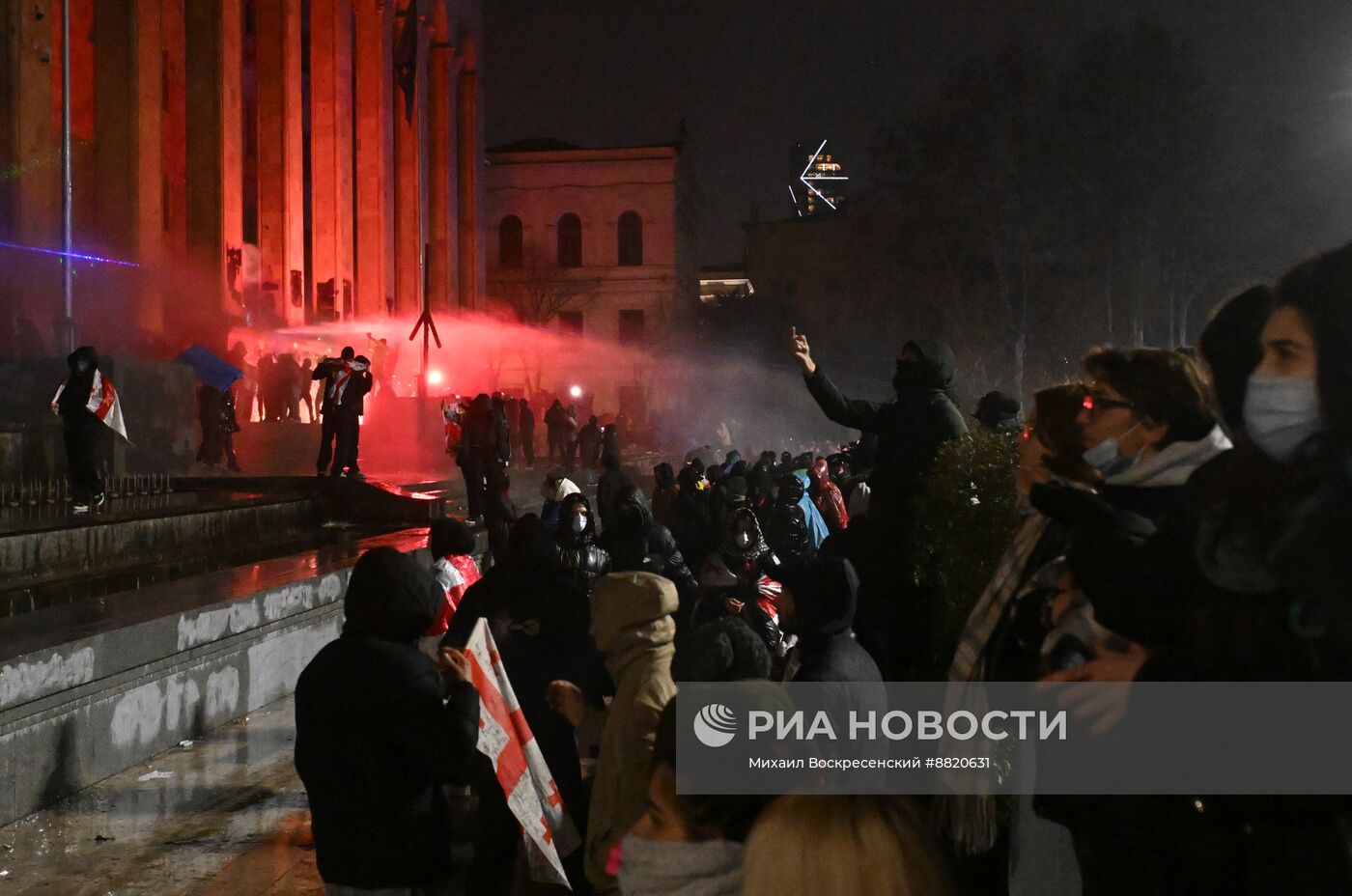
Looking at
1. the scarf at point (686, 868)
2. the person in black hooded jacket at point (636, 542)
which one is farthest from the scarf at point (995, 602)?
the person in black hooded jacket at point (636, 542)

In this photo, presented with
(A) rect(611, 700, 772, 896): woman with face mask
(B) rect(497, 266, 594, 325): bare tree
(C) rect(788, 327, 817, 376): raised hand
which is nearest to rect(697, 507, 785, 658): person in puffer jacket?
(C) rect(788, 327, 817, 376): raised hand

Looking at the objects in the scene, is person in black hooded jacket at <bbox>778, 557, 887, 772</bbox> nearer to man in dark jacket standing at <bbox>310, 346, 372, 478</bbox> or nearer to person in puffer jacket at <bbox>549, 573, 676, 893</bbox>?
person in puffer jacket at <bbox>549, 573, 676, 893</bbox>

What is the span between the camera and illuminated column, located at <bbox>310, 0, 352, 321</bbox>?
104 ft

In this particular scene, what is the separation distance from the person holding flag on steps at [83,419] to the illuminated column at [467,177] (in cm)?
3139

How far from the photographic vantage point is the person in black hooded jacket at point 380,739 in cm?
309

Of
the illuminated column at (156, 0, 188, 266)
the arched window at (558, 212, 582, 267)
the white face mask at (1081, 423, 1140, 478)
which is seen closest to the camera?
the white face mask at (1081, 423, 1140, 478)

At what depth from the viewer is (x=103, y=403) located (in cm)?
1191

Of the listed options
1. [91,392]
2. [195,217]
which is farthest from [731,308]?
[91,392]

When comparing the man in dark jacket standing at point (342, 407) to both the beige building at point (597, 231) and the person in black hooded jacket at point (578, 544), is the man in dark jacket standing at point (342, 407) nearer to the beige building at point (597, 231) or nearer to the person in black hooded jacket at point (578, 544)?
the person in black hooded jacket at point (578, 544)

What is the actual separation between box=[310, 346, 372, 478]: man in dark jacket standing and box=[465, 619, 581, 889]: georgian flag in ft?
35.8

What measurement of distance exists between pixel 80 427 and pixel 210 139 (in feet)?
51.1

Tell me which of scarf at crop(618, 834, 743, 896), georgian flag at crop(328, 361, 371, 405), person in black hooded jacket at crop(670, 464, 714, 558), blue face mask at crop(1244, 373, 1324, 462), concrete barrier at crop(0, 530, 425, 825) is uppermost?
georgian flag at crop(328, 361, 371, 405)

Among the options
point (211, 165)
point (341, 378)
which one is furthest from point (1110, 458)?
point (211, 165)

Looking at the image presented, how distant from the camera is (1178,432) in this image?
274 centimetres
